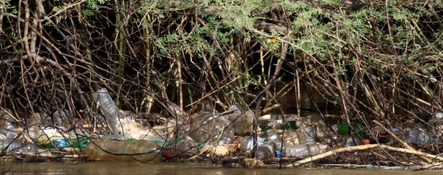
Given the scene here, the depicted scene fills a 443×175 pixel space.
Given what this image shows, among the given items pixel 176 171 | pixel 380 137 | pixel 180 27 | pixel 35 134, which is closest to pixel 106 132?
pixel 35 134

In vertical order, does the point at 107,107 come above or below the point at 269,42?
below

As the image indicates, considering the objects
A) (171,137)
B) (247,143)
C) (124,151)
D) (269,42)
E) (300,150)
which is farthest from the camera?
(171,137)

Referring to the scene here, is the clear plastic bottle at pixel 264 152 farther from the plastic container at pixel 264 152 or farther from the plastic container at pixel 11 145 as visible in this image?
the plastic container at pixel 11 145

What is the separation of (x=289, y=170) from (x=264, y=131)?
60.7 inches

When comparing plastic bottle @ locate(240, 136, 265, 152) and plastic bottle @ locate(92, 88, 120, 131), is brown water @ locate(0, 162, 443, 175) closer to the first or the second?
plastic bottle @ locate(240, 136, 265, 152)

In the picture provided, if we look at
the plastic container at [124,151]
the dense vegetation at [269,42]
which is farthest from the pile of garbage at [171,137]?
the dense vegetation at [269,42]

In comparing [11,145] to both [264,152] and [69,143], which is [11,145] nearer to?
[69,143]

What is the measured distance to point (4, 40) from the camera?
6.48m

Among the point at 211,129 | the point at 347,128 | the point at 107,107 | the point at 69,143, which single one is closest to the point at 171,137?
the point at 211,129

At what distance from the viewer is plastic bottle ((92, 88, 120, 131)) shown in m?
6.29

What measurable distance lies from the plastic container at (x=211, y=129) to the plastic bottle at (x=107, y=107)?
1.69ft

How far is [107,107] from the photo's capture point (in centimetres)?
636

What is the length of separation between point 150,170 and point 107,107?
150cm

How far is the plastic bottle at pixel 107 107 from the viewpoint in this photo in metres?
6.29
